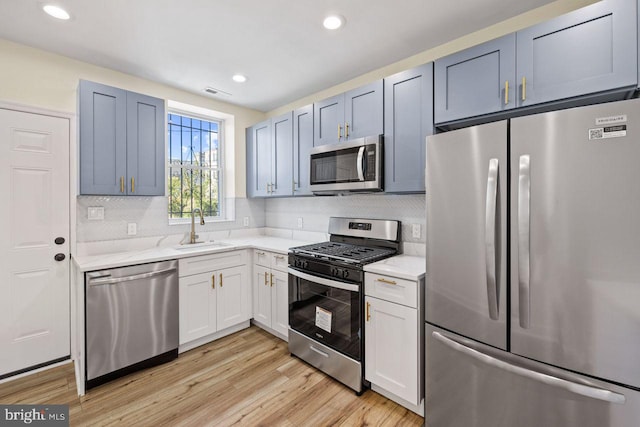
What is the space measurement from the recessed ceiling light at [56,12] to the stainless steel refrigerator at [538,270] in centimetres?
252

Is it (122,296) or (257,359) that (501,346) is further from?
(122,296)

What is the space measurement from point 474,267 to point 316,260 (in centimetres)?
119

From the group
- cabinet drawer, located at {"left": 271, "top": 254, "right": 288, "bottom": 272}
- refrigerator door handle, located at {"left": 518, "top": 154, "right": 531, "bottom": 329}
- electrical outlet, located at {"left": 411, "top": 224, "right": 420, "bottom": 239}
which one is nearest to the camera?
refrigerator door handle, located at {"left": 518, "top": 154, "right": 531, "bottom": 329}

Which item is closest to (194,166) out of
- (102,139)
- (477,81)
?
(102,139)

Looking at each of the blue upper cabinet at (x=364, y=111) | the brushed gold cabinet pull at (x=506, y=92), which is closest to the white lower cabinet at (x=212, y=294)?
the blue upper cabinet at (x=364, y=111)

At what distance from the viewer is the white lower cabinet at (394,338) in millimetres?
1801

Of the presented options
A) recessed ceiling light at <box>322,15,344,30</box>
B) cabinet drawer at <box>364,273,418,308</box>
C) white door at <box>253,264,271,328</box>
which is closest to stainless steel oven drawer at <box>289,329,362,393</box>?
white door at <box>253,264,271,328</box>

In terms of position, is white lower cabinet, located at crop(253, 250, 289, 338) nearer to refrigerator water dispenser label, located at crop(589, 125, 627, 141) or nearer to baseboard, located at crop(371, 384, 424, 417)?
baseboard, located at crop(371, 384, 424, 417)

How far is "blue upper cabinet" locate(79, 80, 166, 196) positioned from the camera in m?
2.34

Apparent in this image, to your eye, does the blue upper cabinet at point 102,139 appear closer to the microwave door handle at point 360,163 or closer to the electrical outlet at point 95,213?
the electrical outlet at point 95,213

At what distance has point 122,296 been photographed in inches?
87.3

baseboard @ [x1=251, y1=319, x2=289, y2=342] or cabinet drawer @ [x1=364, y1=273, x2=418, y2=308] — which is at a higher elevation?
cabinet drawer @ [x1=364, y1=273, x2=418, y2=308]

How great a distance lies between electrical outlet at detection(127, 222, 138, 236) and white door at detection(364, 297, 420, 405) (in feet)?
7.83

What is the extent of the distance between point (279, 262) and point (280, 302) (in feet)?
1.28
